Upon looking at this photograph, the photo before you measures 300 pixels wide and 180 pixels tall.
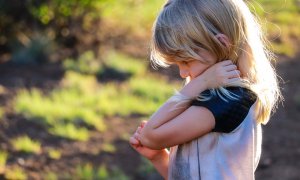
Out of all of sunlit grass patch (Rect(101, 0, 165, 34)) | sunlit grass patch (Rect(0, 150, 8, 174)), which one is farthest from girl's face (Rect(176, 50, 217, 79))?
sunlit grass patch (Rect(101, 0, 165, 34))

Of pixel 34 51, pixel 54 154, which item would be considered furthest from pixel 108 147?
pixel 34 51

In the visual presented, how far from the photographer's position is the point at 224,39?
2.22 meters

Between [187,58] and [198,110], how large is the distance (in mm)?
177

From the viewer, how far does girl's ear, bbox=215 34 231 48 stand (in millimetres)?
2217

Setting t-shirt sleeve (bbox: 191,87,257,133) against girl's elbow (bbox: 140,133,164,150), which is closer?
t-shirt sleeve (bbox: 191,87,257,133)

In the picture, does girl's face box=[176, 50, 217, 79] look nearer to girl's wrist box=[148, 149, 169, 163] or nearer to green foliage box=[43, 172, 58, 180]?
girl's wrist box=[148, 149, 169, 163]

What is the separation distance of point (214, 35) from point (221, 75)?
0.13 meters

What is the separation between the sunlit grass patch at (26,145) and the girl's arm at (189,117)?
123 inches

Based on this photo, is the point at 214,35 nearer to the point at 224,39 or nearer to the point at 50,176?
the point at 224,39

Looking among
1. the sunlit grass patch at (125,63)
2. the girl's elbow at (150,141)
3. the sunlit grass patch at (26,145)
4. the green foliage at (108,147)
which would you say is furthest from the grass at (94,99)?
the girl's elbow at (150,141)

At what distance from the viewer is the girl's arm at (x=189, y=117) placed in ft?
7.27

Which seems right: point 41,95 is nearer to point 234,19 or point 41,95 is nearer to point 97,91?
point 97,91

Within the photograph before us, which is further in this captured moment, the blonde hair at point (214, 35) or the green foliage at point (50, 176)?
the green foliage at point (50, 176)

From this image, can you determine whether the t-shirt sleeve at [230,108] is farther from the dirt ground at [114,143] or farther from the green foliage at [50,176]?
the green foliage at [50,176]
